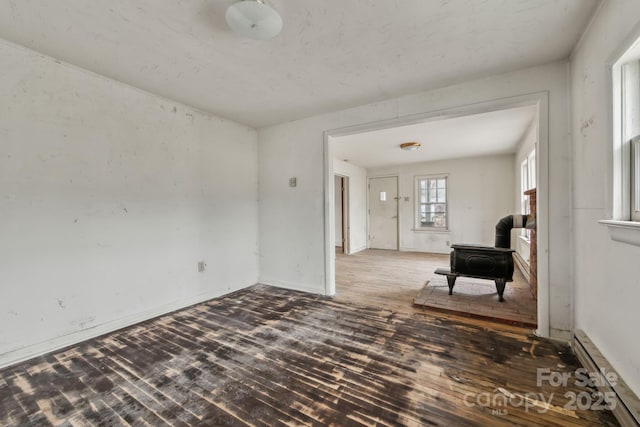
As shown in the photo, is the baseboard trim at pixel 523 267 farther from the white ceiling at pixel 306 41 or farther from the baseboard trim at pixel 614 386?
the white ceiling at pixel 306 41

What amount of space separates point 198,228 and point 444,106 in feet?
10.3

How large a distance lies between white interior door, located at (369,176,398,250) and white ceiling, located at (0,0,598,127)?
4.55m

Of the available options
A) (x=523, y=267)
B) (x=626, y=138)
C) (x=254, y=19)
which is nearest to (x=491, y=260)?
(x=626, y=138)

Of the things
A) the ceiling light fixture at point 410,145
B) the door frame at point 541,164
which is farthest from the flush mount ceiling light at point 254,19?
the ceiling light fixture at point 410,145

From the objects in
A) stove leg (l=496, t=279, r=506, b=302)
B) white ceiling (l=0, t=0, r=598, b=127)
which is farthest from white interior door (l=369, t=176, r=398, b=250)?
white ceiling (l=0, t=0, r=598, b=127)

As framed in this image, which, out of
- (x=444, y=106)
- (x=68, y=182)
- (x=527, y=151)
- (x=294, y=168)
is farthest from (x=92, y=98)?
(x=527, y=151)

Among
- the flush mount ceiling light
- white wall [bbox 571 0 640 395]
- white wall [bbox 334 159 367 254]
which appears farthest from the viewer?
white wall [bbox 334 159 367 254]

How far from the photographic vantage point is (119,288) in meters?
2.49

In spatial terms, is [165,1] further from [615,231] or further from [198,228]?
[615,231]

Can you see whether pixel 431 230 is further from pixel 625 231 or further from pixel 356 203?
pixel 625 231

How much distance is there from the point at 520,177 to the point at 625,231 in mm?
4400

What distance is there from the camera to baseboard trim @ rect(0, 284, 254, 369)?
75.9 inches

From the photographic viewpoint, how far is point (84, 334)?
225cm

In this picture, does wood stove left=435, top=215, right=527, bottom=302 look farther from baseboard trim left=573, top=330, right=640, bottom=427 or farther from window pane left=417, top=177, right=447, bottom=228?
window pane left=417, top=177, right=447, bottom=228
